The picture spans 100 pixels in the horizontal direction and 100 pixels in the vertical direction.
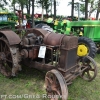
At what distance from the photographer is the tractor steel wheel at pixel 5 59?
11.6ft

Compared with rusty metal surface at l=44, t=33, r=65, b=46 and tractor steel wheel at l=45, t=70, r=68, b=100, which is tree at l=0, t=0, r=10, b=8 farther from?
tractor steel wheel at l=45, t=70, r=68, b=100

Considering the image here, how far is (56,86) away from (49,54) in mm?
864

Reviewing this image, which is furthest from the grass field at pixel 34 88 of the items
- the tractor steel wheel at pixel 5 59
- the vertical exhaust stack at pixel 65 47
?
the vertical exhaust stack at pixel 65 47

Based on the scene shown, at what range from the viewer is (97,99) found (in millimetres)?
2898

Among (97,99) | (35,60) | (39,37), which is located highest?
(39,37)

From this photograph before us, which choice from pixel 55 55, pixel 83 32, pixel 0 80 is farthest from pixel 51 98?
pixel 83 32

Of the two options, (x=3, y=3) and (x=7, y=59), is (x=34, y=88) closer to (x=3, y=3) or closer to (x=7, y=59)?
(x=7, y=59)

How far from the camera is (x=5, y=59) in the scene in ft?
11.8

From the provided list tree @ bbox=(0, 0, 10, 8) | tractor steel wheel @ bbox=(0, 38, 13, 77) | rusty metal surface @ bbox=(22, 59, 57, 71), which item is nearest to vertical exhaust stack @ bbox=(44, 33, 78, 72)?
rusty metal surface @ bbox=(22, 59, 57, 71)

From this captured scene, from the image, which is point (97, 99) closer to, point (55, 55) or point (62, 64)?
point (62, 64)

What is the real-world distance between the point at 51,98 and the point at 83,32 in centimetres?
375

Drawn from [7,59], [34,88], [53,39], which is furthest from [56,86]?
[7,59]

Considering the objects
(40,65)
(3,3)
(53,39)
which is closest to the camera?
(53,39)

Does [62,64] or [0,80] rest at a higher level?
[62,64]
